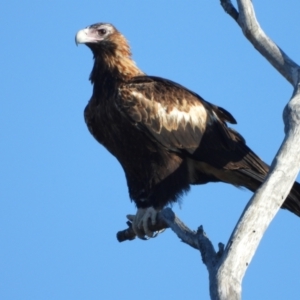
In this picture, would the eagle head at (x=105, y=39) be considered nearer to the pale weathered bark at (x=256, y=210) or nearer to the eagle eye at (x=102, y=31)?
the eagle eye at (x=102, y=31)

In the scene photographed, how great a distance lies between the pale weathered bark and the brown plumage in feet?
6.02

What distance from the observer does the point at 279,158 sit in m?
6.38

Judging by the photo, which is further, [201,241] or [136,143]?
[136,143]

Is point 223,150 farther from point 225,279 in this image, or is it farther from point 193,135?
point 225,279

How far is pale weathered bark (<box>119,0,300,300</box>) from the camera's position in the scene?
567cm

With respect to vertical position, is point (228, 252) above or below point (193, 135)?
below

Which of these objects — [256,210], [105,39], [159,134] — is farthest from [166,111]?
[256,210]

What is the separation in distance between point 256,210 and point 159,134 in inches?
139

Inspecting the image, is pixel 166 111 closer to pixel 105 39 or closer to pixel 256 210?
pixel 105 39

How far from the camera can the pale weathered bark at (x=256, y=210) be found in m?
5.67

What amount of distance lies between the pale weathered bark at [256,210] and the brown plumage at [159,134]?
1836 mm

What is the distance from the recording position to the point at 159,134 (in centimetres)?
951

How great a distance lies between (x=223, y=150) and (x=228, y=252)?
381 cm

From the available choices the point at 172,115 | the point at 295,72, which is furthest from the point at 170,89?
the point at 295,72
